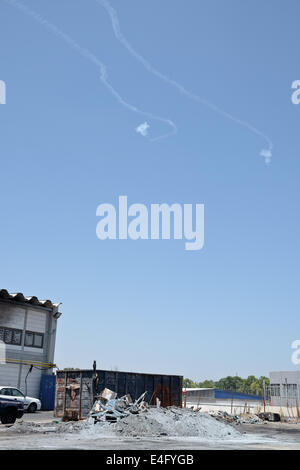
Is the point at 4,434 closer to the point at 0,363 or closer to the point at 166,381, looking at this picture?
the point at 166,381

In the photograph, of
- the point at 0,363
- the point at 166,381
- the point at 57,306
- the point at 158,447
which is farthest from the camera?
the point at 57,306

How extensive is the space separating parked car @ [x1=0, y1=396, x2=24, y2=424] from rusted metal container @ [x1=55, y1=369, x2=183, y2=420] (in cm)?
202

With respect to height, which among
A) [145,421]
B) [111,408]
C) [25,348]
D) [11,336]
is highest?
[11,336]

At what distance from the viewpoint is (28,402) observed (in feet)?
110

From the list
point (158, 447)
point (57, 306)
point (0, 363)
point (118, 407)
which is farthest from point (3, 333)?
point (158, 447)

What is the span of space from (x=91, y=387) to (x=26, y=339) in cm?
1726

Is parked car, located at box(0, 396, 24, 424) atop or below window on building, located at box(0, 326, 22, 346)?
below

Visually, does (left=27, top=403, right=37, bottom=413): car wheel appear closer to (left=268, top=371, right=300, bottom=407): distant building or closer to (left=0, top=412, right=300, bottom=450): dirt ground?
(left=0, top=412, right=300, bottom=450): dirt ground

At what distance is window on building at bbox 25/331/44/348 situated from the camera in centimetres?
4110

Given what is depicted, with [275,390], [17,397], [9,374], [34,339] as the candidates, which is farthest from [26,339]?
[275,390]

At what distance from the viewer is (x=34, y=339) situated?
4166 centimetres

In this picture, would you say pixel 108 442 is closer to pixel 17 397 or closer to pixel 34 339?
pixel 17 397

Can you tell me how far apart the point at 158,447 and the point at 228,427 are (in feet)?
25.0

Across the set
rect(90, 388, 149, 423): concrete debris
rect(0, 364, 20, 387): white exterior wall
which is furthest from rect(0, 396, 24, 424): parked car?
rect(0, 364, 20, 387): white exterior wall
